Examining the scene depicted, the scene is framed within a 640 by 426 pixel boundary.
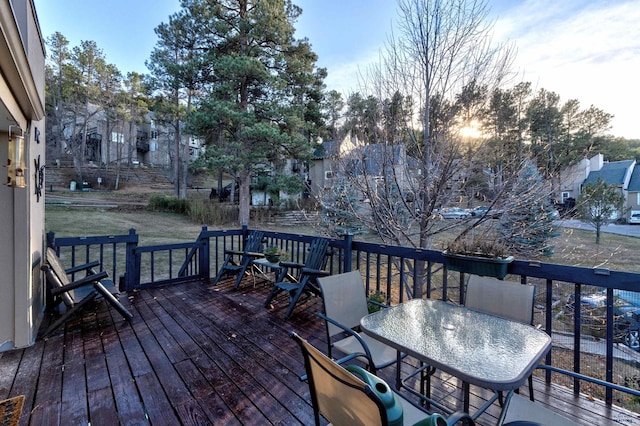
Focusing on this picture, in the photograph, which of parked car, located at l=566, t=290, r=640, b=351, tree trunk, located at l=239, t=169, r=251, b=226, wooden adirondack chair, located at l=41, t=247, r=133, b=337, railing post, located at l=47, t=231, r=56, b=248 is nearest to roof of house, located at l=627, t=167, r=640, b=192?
parked car, located at l=566, t=290, r=640, b=351

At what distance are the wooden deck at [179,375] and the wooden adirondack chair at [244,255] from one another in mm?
1227

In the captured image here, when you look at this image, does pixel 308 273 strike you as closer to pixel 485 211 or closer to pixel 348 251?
pixel 348 251

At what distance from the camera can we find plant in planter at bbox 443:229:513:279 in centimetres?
234

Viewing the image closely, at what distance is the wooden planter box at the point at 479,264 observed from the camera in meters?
2.32

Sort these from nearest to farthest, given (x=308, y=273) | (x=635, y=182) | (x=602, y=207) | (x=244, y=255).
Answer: (x=308, y=273) → (x=244, y=255) → (x=602, y=207) → (x=635, y=182)

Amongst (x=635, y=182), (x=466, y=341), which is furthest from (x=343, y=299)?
(x=635, y=182)

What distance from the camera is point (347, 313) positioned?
229 cm

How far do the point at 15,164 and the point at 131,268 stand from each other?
2.42 m

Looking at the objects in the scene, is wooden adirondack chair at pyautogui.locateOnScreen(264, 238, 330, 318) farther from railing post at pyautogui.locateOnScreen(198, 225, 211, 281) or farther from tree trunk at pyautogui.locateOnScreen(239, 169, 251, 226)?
tree trunk at pyautogui.locateOnScreen(239, 169, 251, 226)

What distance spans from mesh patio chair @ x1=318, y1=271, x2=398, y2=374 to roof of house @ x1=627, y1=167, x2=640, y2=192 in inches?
1269

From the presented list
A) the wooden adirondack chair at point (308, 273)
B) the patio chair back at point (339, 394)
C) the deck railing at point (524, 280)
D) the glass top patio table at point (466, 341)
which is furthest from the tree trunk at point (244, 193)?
the patio chair back at point (339, 394)

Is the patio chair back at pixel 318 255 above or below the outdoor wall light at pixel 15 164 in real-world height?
below

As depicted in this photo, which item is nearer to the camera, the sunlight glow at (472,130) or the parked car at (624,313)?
the sunlight glow at (472,130)

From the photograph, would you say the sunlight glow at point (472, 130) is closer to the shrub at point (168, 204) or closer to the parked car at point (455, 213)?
the parked car at point (455, 213)
